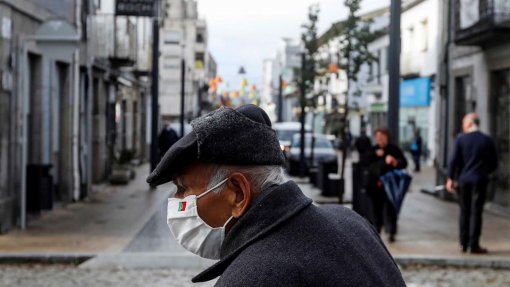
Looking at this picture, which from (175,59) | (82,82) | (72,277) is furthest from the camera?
(175,59)

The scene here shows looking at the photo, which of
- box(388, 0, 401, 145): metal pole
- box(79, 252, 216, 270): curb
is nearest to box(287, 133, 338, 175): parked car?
box(388, 0, 401, 145): metal pole

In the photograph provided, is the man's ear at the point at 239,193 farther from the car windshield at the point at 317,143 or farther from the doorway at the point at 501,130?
the car windshield at the point at 317,143

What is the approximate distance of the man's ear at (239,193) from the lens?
7.11 ft

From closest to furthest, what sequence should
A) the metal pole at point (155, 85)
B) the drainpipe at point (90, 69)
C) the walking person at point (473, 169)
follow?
the walking person at point (473, 169), the drainpipe at point (90, 69), the metal pole at point (155, 85)

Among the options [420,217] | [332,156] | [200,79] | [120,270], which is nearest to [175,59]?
[200,79]

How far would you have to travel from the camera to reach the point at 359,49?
60.1ft

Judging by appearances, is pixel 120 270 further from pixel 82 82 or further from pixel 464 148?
pixel 82 82

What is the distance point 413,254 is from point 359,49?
805cm

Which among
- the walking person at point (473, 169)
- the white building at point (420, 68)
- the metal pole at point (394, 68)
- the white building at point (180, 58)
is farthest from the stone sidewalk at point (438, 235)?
the white building at point (180, 58)

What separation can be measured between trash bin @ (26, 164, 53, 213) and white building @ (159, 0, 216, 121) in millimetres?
57914

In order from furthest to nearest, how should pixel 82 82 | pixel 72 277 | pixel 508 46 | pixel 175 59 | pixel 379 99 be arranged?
pixel 175 59, pixel 379 99, pixel 82 82, pixel 508 46, pixel 72 277

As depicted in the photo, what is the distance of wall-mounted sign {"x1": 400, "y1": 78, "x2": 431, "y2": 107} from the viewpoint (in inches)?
1553

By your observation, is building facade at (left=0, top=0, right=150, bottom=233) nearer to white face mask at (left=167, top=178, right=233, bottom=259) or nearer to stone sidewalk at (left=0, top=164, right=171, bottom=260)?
stone sidewalk at (left=0, top=164, right=171, bottom=260)

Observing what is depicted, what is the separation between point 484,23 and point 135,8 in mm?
8089
